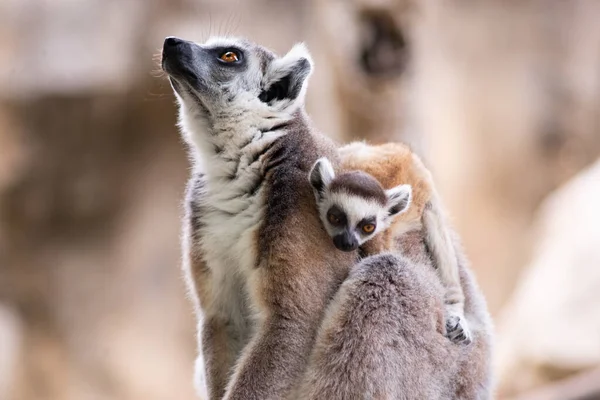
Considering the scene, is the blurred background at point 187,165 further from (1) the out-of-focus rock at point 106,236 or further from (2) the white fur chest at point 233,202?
(2) the white fur chest at point 233,202

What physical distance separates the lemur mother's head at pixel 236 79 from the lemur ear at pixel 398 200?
570 millimetres

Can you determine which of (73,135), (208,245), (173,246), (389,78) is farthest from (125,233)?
(208,245)

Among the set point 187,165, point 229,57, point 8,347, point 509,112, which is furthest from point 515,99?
point 229,57

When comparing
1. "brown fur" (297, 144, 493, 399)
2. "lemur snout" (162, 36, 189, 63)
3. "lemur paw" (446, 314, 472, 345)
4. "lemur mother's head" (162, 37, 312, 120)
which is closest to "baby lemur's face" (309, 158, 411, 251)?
"brown fur" (297, 144, 493, 399)

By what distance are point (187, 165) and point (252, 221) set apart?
21.6 feet

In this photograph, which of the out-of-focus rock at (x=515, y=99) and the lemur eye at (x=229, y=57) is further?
the out-of-focus rock at (x=515, y=99)

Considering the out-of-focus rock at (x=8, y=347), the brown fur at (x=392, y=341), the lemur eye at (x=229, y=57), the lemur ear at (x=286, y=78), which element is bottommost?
the out-of-focus rock at (x=8, y=347)

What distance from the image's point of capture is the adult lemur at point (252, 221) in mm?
3051

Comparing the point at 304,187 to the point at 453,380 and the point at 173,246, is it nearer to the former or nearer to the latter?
the point at 453,380

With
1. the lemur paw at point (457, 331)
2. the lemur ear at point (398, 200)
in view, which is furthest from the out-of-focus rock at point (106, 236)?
the lemur paw at point (457, 331)

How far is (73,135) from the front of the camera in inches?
351

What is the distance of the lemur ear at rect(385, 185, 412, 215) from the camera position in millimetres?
3352

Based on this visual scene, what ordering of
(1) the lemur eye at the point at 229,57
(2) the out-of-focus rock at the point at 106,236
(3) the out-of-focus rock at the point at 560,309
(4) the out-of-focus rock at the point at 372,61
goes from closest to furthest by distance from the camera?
(1) the lemur eye at the point at 229,57 < (3) the out-of-focus rock at the point at 560,309 < (4) the out-of-focus rock at the point at 372,61 < (2) the out-of-focus rock at the point at 106,236

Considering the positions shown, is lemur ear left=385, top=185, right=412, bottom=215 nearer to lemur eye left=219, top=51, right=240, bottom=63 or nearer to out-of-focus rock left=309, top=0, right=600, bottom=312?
lemur eye left=219, top=51, right=240, bottom=63
